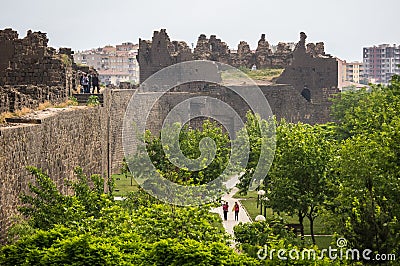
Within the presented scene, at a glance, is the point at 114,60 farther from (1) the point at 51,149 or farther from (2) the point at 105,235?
(2) the point at 105,235

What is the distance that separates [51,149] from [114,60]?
146 m

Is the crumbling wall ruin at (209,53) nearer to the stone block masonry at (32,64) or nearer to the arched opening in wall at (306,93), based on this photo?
the arched opening in wall at (306,93)

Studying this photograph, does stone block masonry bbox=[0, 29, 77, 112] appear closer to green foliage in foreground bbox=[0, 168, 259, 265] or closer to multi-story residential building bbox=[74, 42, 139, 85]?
green foliage in foreground bbox=[0, 168, 259, 265]

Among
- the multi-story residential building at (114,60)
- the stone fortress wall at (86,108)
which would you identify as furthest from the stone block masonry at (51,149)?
the multi-story residential building at (114,60)

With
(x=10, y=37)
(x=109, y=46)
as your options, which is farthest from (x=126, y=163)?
(x=109, y=46)

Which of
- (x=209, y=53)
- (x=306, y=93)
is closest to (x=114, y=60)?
(x=209, y=53)

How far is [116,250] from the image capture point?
57.0 ft

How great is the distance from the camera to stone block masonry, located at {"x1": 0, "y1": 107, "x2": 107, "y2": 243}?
69.2ft

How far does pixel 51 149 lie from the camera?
25.7 meters

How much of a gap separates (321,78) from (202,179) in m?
36.1

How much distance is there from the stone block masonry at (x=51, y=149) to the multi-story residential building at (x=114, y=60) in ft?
410

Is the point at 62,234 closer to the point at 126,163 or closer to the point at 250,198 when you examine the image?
the point at 126,163

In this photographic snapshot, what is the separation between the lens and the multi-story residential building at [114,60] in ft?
536

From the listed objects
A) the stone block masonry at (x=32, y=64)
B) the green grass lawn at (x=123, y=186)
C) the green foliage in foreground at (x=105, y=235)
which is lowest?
the green grass lawn at (x=123, y=186)
